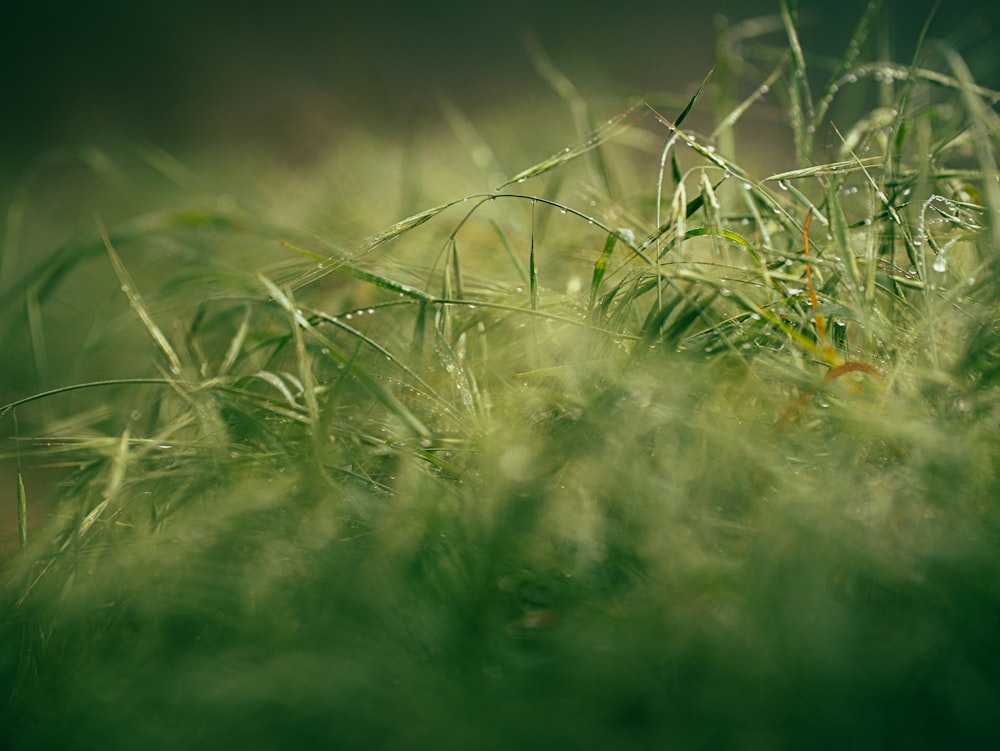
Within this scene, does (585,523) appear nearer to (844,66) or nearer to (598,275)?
(598,275)

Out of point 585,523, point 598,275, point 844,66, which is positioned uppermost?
point 844,66

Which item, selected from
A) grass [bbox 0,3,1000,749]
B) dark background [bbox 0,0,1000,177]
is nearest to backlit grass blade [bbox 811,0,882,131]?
grass [bbox 0,3,1000,749]

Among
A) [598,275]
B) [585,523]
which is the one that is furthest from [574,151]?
[585,523]

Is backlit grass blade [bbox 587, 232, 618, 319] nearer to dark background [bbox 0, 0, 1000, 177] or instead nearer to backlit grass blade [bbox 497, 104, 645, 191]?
backlit grass blade [bbox 497, 104, 645, 191]

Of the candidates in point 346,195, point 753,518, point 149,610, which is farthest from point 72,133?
point 753,518

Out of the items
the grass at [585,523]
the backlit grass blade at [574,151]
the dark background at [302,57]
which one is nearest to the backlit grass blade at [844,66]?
the grass at [585,523]
